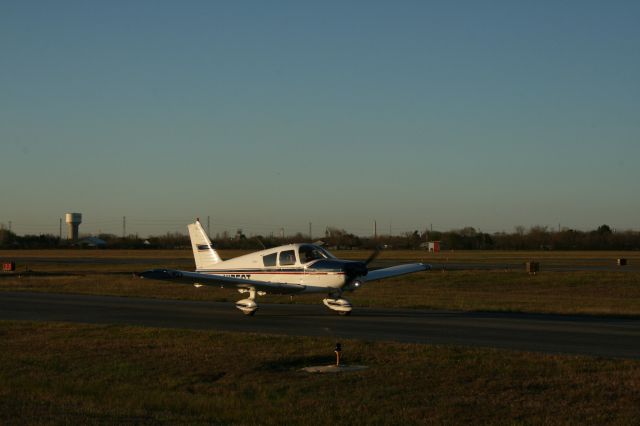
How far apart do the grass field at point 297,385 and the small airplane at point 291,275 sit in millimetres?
5792

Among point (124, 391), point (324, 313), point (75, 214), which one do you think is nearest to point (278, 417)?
point (124, 391)

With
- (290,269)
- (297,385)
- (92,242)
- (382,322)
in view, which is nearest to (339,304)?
(290,269)

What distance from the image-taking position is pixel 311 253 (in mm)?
25266

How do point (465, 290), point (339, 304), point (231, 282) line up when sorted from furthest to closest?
point (465, 290) < point (339, 304) < point (231, 282)

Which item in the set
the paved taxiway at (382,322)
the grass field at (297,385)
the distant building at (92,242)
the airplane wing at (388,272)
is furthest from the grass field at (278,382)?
the distant building at (92,242)

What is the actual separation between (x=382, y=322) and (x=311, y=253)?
352 cm

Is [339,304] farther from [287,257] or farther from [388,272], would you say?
[388,272]

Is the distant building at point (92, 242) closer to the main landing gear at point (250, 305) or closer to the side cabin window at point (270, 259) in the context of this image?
the side cabin window at point (270, 259)

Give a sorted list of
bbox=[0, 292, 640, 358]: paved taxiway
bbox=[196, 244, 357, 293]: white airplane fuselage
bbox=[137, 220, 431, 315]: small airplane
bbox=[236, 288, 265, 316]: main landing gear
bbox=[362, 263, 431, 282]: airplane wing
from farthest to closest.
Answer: bbox=[362, 263, 431, 282]: airplane wing < bbox=[236, 288, 265, 316]: main landing gear < bbox=[196, 244, 357, 293]: white airplane fuselage < bbox=[137, 220, 431, 315]: small airplane < bbox=[0, 292, 640, 358]: paved taxiway

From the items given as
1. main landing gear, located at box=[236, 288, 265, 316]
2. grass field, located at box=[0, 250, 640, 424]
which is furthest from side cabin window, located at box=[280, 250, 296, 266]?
grass field, located at box=[0, 250, 640, 424]

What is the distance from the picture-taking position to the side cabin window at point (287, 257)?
2536cm

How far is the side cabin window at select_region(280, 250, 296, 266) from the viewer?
83.2ft

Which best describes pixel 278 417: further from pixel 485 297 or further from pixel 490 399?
pixel 485 297

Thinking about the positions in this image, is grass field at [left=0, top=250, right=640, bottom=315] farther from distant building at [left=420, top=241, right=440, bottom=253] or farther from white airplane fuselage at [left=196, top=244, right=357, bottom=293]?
distant building at [left=420, top=241, right=440, bottom=253]
